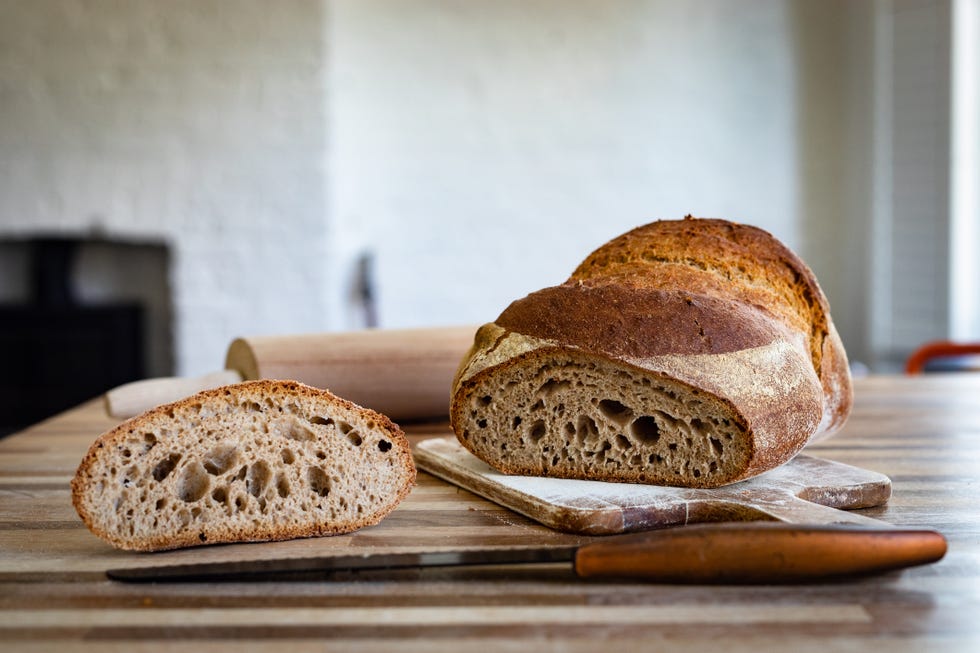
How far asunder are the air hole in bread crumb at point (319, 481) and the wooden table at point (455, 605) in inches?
→ 2.4

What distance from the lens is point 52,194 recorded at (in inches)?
199

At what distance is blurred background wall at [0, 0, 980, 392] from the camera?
503cm

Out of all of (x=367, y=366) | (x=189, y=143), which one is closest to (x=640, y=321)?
(x=367, y=366)

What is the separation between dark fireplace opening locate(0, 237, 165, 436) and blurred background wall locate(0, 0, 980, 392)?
0.16m

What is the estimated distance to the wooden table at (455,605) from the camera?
79 centimetres

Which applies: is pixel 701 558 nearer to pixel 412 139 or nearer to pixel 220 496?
pixel 220 496

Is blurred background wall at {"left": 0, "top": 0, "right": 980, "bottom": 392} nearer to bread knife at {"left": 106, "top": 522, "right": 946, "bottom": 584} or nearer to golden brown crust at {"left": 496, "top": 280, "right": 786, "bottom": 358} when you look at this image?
golden brown crust at {"left": 496, "top": 280, "right": 786, "bottom": 358}

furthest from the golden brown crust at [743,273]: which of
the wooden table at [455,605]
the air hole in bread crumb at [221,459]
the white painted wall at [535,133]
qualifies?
the white painted wall at [535,133]

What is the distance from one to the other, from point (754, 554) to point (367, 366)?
3.34ft

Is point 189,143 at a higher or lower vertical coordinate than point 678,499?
higher

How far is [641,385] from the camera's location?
117cm

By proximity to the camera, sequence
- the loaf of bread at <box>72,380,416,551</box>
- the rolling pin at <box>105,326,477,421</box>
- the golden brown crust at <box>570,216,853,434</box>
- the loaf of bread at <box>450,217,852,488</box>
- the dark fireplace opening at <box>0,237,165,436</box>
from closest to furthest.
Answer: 1. the loaf of bread at <box>72,380,416,551</box>
2. the loaf of bread at <box>450,217,852,488</box>
3. the golden brown crust at <box>570,216,853,434</box>
4. the rolling pin at <box>105,326,477,421</box>
5. the dark fireplace opening at <box>0,237,165,436</box>

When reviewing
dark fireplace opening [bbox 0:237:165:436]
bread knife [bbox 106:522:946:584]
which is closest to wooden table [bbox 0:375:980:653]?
bread knife [bbox 106:522:946:584]

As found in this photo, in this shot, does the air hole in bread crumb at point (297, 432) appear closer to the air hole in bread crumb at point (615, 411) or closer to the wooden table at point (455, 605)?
the wooden table at point (455, 605)
